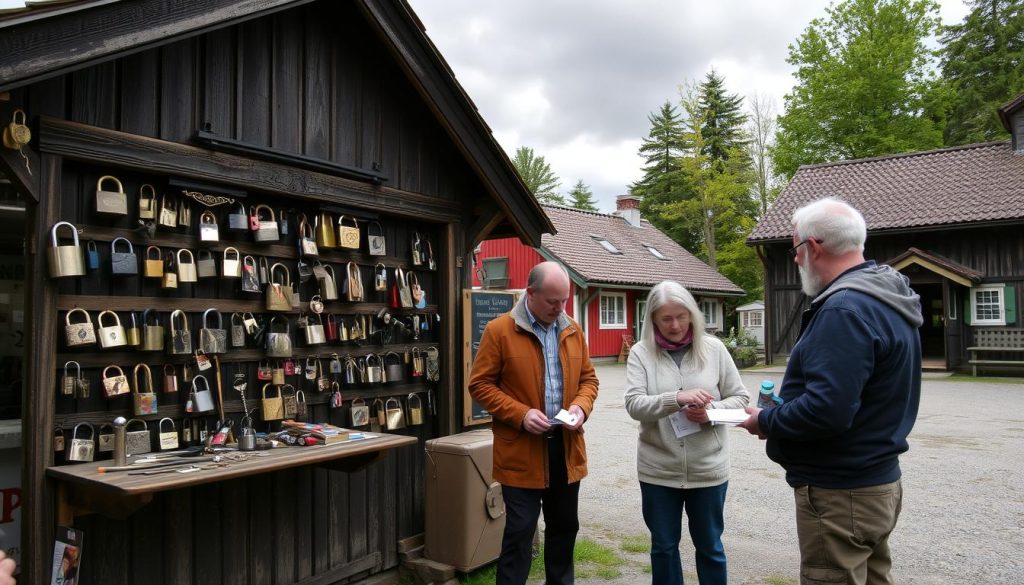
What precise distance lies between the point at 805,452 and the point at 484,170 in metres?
3.06

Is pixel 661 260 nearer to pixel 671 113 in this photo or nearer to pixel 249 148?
pixel 671 113

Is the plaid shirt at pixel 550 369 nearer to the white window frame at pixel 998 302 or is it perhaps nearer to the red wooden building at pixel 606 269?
Answer: the red wooden building at pixel 606 269

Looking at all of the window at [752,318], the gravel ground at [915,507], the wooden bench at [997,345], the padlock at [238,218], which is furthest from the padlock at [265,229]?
the window at [752,318]

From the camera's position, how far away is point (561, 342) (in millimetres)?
3887

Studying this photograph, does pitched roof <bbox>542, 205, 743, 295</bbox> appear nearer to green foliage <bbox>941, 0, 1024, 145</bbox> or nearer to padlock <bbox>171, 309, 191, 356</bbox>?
green foliage <bbox>941, 0, 1024, 145</bbox>

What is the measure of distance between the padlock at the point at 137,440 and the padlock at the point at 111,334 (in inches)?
16.0

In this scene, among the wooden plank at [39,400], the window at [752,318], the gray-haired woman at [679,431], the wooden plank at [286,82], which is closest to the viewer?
the wooden plank at [39,400]

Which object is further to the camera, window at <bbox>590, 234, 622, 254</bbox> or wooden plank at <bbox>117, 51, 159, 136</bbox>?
window at <bbox>590, 234, 622, 254</bbox>

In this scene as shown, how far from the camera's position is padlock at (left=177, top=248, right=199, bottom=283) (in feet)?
11.8

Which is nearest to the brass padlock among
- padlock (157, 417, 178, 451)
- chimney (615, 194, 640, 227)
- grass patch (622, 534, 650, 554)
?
padlock (157, 417, 178, 451)

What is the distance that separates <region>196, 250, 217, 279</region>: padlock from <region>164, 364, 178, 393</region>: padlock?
0.49m

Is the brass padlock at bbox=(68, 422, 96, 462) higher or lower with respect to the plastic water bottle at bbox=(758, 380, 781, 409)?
lower

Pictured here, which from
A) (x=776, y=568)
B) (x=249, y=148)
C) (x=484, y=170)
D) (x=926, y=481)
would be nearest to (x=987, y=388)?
(x=926, y=481)

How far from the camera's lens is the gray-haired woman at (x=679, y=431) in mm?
3473
